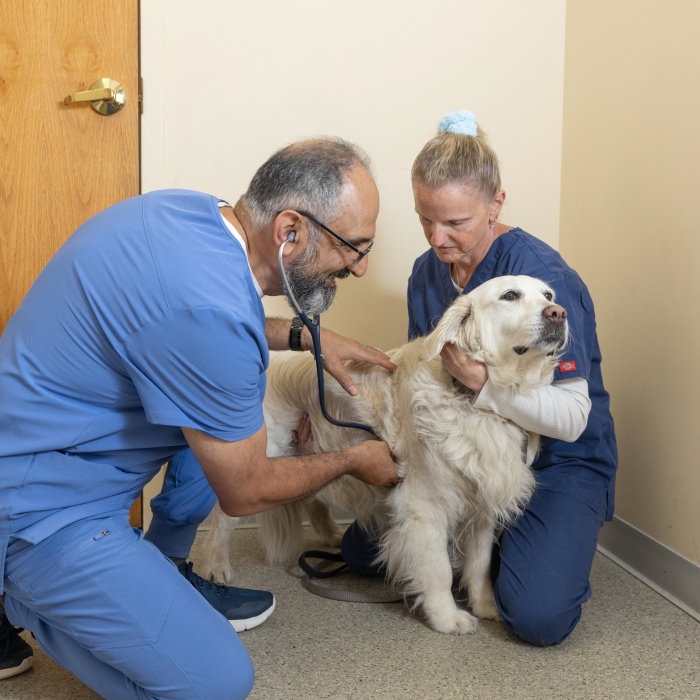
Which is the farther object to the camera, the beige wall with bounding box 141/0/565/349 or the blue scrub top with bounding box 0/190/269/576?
the beige wall with bounding box 141/0/565/349

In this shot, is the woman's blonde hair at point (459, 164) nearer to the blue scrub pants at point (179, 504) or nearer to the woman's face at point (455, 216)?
the woman's face at point (455, 216)

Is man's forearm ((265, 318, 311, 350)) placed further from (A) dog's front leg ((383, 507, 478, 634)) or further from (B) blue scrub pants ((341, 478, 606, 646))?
(B) blue scrub pants ((341, 478, 606, 646))

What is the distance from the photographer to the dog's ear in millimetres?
1802

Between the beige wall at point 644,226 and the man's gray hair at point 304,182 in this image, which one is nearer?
the man's gray hair at point 304,182

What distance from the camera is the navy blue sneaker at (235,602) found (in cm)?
195

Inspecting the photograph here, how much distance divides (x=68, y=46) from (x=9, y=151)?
405 mm

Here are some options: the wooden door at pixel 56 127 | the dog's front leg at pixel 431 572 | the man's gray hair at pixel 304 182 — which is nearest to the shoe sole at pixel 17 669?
the dog's front leg at pixel 431 572

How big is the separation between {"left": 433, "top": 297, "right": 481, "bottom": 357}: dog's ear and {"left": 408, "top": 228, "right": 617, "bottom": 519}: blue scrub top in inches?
8.5

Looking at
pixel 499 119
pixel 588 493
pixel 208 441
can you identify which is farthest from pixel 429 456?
pixel 499 119

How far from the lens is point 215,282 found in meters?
1.33

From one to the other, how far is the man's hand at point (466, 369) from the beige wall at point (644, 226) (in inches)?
25.8

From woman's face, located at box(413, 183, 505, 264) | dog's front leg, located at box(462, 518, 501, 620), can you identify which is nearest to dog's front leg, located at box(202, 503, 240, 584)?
dog's front leg, located at box(462, 518, 501, 620)

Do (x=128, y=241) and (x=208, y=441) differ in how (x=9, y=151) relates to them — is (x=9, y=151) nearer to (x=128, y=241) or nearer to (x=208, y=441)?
(x=128, y=241)

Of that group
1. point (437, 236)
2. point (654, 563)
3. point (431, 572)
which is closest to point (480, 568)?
point (431, 572)
